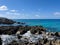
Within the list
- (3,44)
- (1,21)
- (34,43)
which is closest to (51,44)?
(34,43)

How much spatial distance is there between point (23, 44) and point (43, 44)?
113 inches

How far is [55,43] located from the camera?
1861 cm

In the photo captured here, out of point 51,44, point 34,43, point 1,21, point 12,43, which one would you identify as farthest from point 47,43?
point 1,21

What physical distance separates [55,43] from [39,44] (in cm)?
217

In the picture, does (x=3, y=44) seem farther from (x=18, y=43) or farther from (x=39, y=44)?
(x=39, y=44)

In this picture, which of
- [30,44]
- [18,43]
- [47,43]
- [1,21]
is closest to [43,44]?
[47,43]

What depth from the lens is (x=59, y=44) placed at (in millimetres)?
18234

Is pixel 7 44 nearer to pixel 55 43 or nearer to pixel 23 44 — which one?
pixel 23 44

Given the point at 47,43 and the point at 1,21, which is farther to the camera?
the point at 1,21

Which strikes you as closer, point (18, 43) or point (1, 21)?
point (18, 43)

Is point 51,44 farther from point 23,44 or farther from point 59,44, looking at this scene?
point 23,44

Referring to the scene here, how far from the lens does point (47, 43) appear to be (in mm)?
18859

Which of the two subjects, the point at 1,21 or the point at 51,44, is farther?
the point at 1,21

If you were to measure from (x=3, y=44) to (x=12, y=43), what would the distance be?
4.03ft
